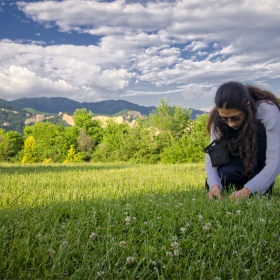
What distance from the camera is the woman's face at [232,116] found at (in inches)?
167

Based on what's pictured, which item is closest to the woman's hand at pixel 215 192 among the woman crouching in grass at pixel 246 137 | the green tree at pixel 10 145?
the woman crouching in grass at pixel 246 137

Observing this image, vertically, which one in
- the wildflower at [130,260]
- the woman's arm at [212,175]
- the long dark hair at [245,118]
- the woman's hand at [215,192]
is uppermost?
the long dark hair at [245,118]

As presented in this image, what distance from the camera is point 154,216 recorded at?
129 inches

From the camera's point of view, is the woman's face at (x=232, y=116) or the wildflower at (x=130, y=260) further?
the woman's face at (x=232, y=116)

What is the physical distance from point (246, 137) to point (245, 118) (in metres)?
0.31

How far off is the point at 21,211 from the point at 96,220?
95 cm

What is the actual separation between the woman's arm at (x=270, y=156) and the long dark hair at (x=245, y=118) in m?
0.20

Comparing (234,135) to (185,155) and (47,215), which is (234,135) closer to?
(47,215)

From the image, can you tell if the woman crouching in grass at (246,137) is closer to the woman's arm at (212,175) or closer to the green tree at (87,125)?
the woman's arm at (212,175)

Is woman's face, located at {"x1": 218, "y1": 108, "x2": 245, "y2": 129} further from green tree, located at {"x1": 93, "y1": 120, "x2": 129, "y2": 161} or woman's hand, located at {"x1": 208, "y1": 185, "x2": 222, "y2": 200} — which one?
green tree, located at {"x1": 93, "y1": 120, "x2": 129, "y2": 161}

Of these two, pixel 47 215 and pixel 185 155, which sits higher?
pixel 47 215

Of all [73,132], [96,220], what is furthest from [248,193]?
[73,132]

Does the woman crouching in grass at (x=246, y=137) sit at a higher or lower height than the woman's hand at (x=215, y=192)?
higher

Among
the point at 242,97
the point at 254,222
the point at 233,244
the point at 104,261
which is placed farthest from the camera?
the point at 242,97
